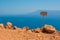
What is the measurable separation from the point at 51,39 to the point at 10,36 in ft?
9.58

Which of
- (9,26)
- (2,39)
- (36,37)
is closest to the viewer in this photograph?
(2,39)

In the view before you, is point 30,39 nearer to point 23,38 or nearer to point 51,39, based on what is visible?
point 23,38

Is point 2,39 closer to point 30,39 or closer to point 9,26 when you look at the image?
point 30,39

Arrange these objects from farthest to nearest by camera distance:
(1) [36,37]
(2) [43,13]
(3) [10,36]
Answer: (2) [43,13], (1) [36,37], (3) [10,36]

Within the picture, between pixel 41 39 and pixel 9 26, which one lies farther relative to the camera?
pixel 9 26

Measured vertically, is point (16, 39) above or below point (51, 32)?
above

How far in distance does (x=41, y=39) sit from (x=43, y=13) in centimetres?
832

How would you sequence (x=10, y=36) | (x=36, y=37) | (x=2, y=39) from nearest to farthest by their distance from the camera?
(x=2, y=39)
(x=10, y=36)
(x=36, y=37)

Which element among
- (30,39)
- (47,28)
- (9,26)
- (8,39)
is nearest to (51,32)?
(47,28)

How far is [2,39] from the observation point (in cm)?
1284

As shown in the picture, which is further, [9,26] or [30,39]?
[9,26]

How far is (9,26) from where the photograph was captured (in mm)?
18688

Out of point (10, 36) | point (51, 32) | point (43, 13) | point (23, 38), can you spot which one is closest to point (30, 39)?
point (23, 38)

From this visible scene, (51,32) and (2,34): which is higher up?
(2,34)
